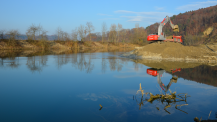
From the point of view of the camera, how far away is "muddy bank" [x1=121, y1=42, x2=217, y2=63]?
56.0 ft

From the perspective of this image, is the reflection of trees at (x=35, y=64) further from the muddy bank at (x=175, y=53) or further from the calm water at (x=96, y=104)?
the muddy bank at (x=175, y=53)

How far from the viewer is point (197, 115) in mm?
4273

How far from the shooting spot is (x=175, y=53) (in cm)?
1833

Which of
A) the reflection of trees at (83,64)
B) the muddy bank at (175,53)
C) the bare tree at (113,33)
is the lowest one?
the reflection of trees at (83,64)

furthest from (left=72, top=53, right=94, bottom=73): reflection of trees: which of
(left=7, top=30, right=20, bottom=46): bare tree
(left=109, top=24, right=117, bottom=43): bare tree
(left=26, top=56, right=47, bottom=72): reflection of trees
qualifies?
(left=109, top=24, right=117, bottom=43): bare tree

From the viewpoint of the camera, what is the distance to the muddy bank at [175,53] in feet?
56.0

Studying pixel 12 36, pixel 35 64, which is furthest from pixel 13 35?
pixel 35 64

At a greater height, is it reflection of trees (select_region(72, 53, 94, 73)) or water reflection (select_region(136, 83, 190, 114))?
reflection of trees (select_region(72, 53, 94, 73))

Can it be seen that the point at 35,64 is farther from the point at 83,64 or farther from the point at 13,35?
the point at 13,35

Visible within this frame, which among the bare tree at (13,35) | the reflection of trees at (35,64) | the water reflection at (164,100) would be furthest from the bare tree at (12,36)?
the water reflection at (164,100)

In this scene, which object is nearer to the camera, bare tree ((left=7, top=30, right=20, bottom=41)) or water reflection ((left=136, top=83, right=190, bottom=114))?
water reflection ((left=136, top=83, right=190, bottom=114))

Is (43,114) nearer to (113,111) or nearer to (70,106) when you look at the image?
(70,106)

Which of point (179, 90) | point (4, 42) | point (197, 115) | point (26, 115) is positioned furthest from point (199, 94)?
point (4, 42)

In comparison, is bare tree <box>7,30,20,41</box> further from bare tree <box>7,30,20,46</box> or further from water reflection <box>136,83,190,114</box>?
water reflection <box>136,83,190,114</box>
